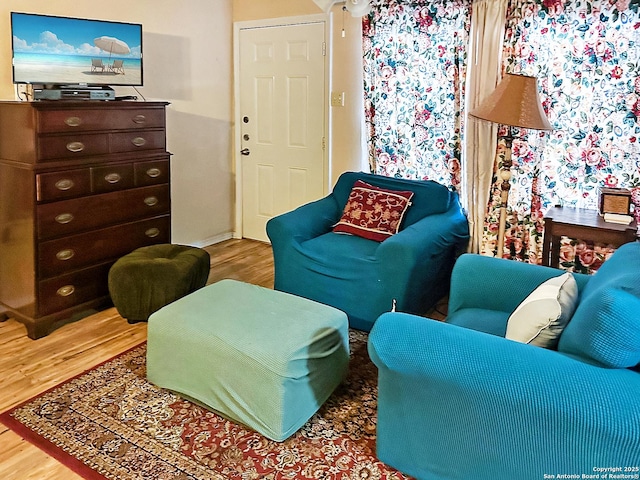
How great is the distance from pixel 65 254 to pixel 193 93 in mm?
2036

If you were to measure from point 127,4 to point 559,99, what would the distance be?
121 inches

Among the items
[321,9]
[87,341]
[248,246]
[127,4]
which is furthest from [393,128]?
[87,341]

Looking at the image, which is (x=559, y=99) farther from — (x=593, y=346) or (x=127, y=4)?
(x=127, y=4)

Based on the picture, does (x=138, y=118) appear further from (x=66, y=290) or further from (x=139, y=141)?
(x=66, y=290)

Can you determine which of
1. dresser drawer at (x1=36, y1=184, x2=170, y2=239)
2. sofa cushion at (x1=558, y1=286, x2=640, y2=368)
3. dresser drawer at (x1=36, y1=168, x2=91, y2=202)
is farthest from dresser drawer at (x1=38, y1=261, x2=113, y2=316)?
sofa cushion at (x1=558, y1=286, x2=640, y2=368)

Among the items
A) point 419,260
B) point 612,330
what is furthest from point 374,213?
point 612,330

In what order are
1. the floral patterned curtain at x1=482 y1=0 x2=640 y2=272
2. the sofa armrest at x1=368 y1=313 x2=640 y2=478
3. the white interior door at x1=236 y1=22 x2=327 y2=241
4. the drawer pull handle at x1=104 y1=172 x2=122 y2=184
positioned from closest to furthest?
1. the sofa armrest at x1=368 y1=313 x2=640 y2=478
2. the floral patterned curtain at x1=482 y1=0 x2=640 y2=272
3. the drawer pull handle at x1=104 y1=172 x2=122 y2=184
4. the white interior door at x1=236 y1=22 x2=327 y2=241

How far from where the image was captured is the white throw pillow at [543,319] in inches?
76.0

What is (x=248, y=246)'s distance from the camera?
5.16 metres

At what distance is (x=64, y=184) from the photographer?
3.18 m

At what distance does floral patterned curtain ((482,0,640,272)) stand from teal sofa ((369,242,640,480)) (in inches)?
61.6

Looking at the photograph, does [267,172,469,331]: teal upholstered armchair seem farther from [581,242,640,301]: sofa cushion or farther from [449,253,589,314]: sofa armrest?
[581,242,640,301]: sofa cushion

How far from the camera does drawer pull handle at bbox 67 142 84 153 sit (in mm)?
3199

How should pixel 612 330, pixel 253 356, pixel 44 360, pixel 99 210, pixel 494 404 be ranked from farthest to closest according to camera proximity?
pixel 99 210
pixel 44 360
pixel 253 356
pixel 494 404
pixel 612 330
